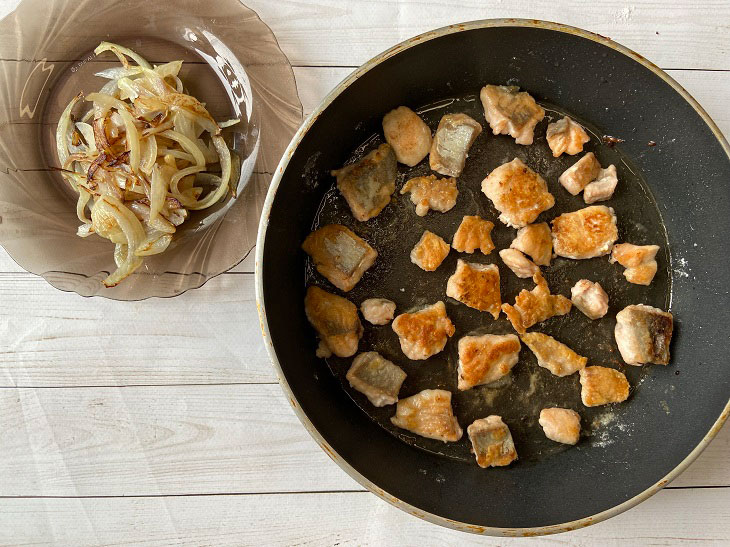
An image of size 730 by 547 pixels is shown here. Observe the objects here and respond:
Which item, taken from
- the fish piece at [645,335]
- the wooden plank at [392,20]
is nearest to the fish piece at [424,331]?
the fish piece at [645,335]

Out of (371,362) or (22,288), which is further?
(22,288)

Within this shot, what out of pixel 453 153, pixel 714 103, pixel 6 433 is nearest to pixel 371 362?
pixel 453 153

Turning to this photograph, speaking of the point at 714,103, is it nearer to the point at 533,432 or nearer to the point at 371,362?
the point at 533,432

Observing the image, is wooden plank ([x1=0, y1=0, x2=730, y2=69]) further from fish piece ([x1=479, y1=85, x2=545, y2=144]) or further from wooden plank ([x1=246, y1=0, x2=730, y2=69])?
fish piece ([x1=479, y1=85, x2=545, y2=144])

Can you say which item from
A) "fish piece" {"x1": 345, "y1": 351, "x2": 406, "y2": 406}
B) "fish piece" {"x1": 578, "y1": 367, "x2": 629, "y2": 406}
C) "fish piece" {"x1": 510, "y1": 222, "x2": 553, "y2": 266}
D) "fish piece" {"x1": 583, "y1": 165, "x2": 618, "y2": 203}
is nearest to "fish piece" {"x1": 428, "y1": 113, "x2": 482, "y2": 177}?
"fish piece" {"x1": 510, "y1": 222, "x2": 553, "y2": 266}

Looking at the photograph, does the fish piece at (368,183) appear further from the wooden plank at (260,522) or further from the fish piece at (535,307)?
A: the wooden plank at (260,522)

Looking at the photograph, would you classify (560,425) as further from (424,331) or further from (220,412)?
(220,412)

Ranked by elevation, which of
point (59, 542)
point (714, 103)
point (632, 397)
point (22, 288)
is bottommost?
point (59, 542)

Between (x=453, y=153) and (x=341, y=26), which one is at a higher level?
(x=341, y=26)
